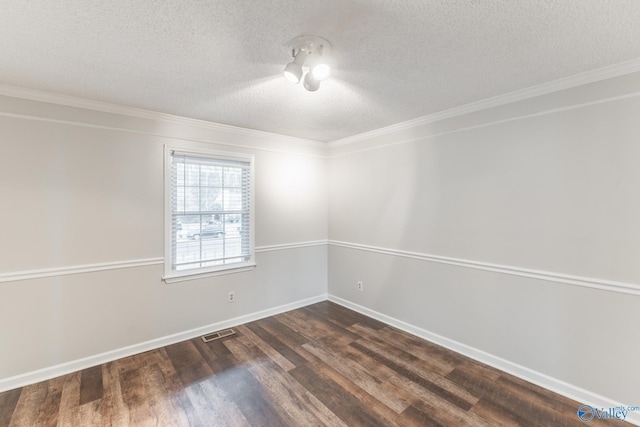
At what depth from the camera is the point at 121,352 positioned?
2822 millimetres

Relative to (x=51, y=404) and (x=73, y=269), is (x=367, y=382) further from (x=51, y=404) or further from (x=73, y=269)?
(x=73, y=269)

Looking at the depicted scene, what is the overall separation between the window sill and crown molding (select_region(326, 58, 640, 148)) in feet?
8.38

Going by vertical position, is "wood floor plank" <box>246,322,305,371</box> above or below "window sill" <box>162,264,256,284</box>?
below

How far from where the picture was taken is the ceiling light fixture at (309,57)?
1.72 meters

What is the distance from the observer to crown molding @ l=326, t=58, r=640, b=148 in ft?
6.59

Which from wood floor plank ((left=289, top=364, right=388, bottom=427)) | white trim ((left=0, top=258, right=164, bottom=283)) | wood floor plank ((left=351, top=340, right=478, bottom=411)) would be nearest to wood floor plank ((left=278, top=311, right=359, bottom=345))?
wood floor plank ((left=351, top=340, right=478, bottom=411))

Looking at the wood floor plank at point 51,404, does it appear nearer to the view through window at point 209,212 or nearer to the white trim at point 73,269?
the white trim at point 73,269

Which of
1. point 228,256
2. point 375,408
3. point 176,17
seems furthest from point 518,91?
point 228,256

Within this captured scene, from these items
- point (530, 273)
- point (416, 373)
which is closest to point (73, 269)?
point (416, 373)

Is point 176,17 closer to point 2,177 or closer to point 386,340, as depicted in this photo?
point 2,177

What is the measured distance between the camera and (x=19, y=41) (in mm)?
1699

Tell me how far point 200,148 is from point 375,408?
10.4 ft

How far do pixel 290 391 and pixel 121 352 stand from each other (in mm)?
1856

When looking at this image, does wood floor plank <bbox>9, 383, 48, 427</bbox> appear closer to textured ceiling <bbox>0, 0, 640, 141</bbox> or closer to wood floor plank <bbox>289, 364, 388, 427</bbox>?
wood floor plank <bbox>289, 364, 388, 427</bbox>
